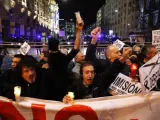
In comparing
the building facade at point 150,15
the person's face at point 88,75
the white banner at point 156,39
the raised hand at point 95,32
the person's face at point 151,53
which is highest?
the building facade at point 150,15

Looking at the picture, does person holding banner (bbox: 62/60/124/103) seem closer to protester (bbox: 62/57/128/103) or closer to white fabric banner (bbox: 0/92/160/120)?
protester (bbox: 62/57/128/103)

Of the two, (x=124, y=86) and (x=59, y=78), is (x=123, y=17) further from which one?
(x=124, y=86)

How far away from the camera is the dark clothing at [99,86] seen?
450 cm

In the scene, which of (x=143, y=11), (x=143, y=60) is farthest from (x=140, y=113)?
(x=143, y=11)

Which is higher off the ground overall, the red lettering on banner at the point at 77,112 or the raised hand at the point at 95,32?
the raised hand at the point at 95,32

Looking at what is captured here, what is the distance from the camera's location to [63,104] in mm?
3893

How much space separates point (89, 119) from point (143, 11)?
2772 inches

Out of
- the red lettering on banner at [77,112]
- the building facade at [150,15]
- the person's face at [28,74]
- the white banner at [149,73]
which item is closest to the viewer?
the white banner at [149,73]

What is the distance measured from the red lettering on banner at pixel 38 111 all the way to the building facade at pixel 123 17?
8121 centimetres

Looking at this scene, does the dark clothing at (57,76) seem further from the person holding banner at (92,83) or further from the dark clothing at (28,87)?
the person holding banner at (92,83)

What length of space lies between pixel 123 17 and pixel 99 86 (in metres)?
112

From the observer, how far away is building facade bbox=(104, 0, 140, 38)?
92.0 meters

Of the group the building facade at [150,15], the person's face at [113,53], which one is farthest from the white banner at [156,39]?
the building facade at [150,15]

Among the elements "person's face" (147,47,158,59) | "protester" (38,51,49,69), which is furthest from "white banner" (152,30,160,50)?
"protester" (38,51,49,69)
